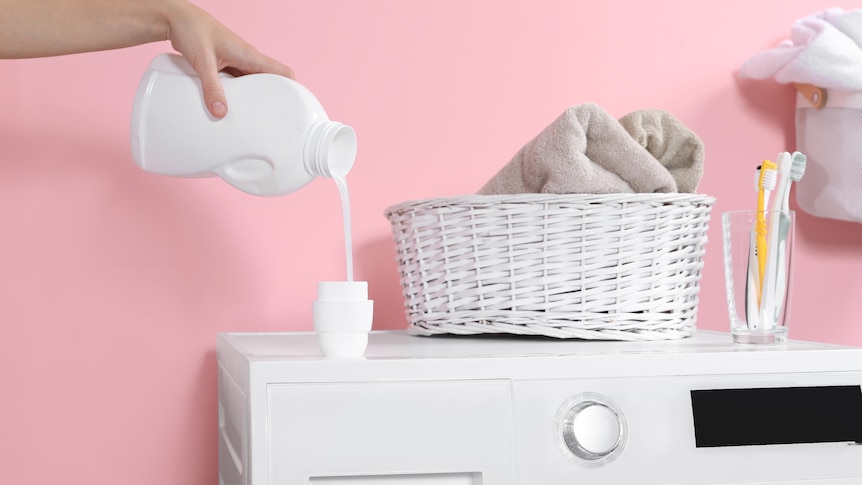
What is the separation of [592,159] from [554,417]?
361mm

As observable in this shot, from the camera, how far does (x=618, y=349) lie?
2.95ft

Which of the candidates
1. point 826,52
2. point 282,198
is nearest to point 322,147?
point 282,198

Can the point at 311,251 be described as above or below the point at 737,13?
below

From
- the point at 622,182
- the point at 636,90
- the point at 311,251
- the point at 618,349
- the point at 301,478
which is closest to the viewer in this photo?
the point at 301,478

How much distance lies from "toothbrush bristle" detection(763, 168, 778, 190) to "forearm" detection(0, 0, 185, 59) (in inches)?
27.2

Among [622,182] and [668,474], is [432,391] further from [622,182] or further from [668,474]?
[622,182]

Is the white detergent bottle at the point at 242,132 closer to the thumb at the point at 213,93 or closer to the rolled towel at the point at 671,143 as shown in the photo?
the thumb at the point at 213,93

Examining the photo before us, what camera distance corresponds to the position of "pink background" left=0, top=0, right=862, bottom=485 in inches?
48.6

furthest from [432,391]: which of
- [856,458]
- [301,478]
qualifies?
[856,458]

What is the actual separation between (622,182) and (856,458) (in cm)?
39

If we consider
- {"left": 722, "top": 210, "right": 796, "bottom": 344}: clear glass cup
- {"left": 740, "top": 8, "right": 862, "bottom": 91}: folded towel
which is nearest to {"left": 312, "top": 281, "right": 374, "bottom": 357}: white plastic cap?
{"left": 722, "top": 210, "right": 796, "bottom": 344}: clear glass cup

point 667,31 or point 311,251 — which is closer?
point 311,251

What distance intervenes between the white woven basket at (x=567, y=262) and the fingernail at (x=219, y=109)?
0.84 ft

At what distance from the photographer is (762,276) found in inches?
38.3
